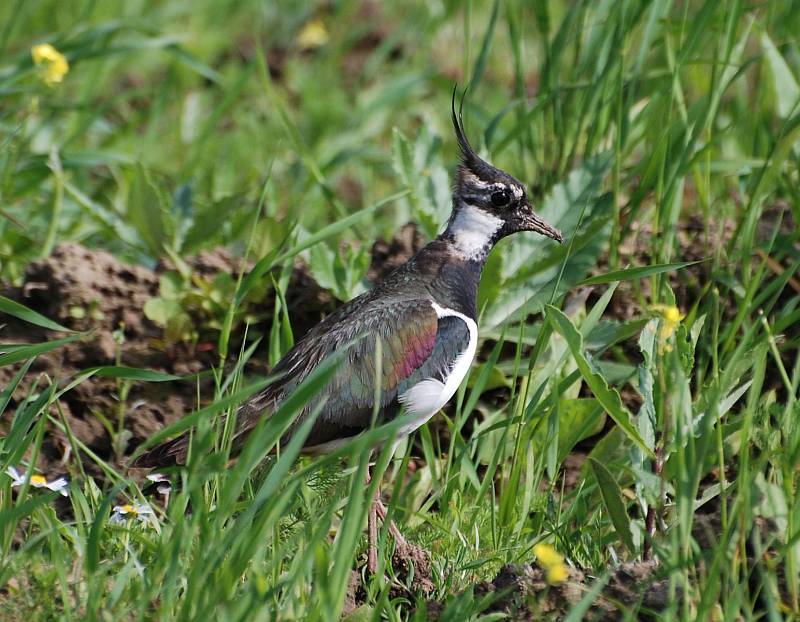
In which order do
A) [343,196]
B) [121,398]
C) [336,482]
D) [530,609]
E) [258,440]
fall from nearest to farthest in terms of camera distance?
[258,440]
[530,609]
[336,482]
[121,398]
[343,196]

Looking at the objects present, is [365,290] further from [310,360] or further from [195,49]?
[195,49]

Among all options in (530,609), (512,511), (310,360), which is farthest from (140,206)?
(530,609)

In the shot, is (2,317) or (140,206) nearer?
(2,317)

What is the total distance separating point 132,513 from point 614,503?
1.38 metres

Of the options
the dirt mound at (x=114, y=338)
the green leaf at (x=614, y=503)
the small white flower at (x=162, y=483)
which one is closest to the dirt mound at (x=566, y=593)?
the green leaf at (x=614, y=503)

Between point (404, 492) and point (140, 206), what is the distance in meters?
1.73

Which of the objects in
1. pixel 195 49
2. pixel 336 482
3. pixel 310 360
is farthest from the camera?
pixel 195 49

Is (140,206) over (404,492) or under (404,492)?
over

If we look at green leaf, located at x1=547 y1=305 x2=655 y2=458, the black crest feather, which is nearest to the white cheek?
the black crest feather

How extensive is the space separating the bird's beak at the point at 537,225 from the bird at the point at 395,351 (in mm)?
65

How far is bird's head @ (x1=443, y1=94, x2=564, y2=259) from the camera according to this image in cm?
424

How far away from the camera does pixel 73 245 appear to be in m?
4.63

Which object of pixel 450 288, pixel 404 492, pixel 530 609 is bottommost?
pixel 404 492

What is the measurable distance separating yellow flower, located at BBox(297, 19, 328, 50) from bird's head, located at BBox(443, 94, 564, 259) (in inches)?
127
